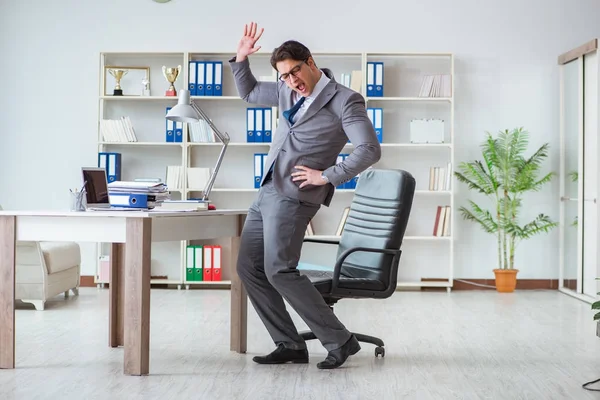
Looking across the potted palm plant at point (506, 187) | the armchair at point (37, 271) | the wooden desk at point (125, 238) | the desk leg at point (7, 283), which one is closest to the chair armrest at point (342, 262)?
the wooden desk at point (125, 238)

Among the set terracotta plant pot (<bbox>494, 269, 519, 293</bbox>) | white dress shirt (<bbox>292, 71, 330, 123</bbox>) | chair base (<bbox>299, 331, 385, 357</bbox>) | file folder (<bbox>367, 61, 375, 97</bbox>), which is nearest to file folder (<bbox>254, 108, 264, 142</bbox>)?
file folder (<bbox>367, 61, 375, 97</bbox>)

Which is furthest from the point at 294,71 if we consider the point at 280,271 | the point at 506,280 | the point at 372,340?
the point at 506,280

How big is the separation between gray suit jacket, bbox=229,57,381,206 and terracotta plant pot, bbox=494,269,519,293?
3.69 meters

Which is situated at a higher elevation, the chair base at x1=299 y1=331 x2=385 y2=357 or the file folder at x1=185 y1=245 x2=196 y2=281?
the file folder at x1=185 y1=245 x2=196 y2=281

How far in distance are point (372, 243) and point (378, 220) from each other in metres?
0.12

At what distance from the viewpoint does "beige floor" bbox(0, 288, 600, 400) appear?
127 inches

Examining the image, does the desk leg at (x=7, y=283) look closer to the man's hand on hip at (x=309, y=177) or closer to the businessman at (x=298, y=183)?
the businessman at (x=298, y=183)

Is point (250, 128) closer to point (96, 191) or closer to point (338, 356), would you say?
point (96, 191)

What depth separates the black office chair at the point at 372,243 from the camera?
3.81 metres

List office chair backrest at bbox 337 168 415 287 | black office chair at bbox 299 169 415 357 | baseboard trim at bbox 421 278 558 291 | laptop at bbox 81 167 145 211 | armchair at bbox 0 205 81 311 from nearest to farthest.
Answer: laptop at bbox 81 167 145 211
black office chair at bbox 299 169 415 357
office chair backrest at bbox 337 168 415 287
armchair at bbox 0 205 81 311
baseboard trim at bbox 421 278 558 291

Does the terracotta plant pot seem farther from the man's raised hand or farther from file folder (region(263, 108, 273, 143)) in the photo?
the man's raised hand

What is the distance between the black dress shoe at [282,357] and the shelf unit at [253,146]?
3424 millimetres

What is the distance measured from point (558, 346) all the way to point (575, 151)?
294cm

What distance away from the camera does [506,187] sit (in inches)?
274
